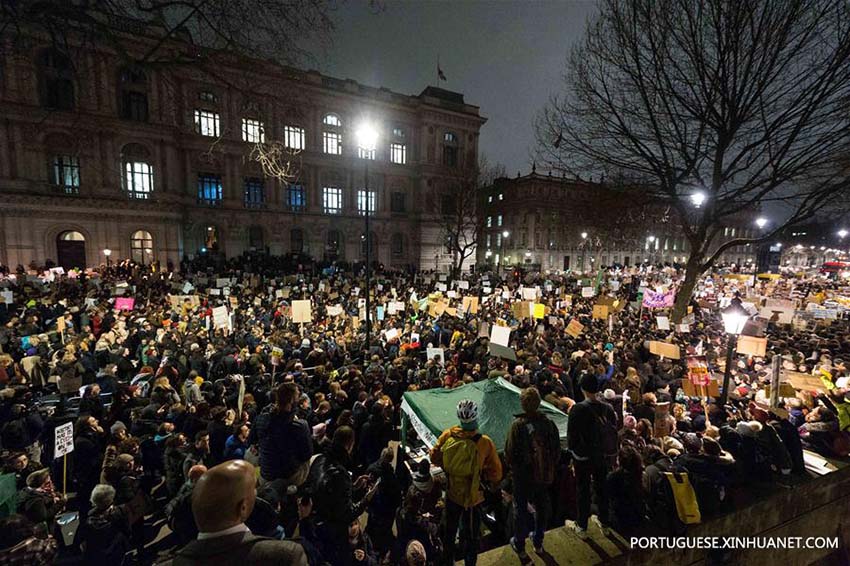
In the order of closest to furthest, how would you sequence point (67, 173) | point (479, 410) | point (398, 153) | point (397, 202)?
point (479, 410)
point (67, 173)
point (398, 153)
point (397, 202)

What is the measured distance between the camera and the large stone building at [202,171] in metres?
24.8

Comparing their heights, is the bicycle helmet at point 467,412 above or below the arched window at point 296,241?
below

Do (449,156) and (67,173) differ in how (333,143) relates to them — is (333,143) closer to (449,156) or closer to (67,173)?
(449,156)

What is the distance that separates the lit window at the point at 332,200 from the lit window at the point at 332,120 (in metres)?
6.76

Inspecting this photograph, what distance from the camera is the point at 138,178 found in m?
28.9

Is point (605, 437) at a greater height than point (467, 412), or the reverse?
point (467, 412)

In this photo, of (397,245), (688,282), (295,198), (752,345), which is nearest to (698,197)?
(688,282)

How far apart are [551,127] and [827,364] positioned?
970cm

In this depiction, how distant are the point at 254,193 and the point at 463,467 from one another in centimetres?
3843

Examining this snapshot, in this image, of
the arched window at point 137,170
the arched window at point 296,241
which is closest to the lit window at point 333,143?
the arched window at point 296,241

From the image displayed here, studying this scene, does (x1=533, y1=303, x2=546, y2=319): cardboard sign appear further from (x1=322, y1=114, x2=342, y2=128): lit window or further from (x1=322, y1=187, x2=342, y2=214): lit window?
(x1=322, y1=114, x2=342, y2=128): lit window

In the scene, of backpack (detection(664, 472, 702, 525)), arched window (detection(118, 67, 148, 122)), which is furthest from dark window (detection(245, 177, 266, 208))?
backpack (detection(664, 472, 702, 525))

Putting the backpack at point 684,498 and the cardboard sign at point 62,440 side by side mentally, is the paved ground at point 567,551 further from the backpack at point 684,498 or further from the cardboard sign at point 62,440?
the cardboard sign at point 62,440

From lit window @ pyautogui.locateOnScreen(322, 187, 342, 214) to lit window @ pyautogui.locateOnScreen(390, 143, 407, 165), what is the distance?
300 inches
